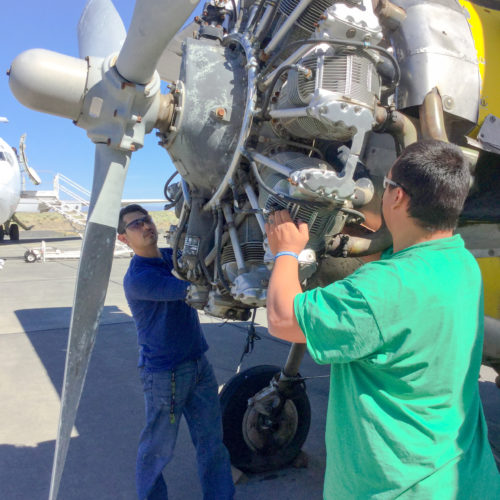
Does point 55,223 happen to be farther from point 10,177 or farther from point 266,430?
point 266,430

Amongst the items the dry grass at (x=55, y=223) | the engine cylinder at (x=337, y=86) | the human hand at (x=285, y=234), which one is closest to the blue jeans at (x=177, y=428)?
the human hand at (x=285, y=234)

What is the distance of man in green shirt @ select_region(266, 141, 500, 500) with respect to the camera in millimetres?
1411

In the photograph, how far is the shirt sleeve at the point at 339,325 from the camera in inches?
54.8

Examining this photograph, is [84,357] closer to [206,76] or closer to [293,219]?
[293,219]

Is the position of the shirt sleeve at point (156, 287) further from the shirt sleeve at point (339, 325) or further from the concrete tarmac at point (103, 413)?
the shirt sleeve at point (339, 325)

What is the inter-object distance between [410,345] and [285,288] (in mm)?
420

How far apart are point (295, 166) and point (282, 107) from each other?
1.01 ft

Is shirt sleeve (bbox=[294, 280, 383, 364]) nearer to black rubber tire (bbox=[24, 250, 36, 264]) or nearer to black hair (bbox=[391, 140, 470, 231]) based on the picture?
black hair (bbox=[391, 140, 470, 231])

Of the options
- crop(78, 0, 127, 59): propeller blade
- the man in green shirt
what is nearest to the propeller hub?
crop(78, 0, 127, 59): propeller blade

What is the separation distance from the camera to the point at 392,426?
4.77ft

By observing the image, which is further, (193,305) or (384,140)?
(193,305)

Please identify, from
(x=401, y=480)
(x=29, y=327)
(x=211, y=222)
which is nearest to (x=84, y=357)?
(x=211, y=222)

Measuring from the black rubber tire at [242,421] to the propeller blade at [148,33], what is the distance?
7.77ft

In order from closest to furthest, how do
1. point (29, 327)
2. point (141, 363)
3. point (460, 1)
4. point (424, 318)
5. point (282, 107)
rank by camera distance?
point (424, 318)
point (282, 107)
point (460, 1)
point (141, 363)
point (29, 327)
